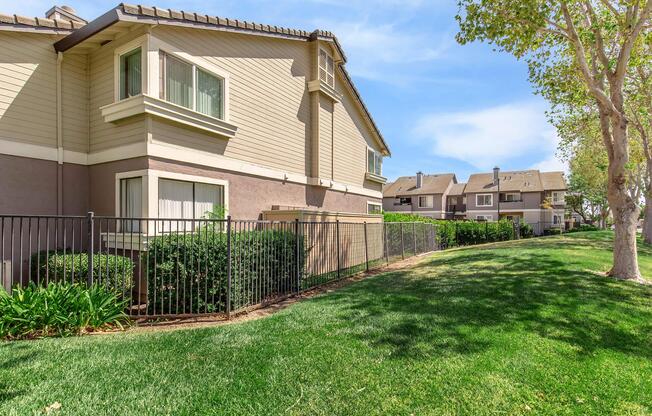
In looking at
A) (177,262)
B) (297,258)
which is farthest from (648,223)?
(177,262)

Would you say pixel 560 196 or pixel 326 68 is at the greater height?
pixel 326 68

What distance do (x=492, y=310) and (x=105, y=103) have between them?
33.7ft

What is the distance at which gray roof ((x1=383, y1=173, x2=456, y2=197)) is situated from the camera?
51.0 m

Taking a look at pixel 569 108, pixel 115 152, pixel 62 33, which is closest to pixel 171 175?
pixel 115 152

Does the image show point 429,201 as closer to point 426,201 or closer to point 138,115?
point 426,201

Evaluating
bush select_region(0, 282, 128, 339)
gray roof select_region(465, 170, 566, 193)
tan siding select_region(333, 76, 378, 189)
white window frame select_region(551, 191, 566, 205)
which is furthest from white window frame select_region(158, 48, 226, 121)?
white window frame select_region(551, 191, 566, 205)

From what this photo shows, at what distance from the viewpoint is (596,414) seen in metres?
3.46

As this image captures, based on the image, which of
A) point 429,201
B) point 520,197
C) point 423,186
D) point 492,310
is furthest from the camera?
point 423,186

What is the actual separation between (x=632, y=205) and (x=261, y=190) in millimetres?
10148

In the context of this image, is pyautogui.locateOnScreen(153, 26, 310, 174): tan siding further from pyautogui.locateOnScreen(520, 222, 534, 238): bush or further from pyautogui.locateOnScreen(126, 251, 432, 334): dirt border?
pyautogui.locateOnScreen(520, 222, 534, 238): bush

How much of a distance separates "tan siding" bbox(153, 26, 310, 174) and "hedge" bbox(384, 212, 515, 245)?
954 centimetres

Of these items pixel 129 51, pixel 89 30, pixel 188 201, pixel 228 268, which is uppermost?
pixel 89 30

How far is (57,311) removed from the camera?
578 cm

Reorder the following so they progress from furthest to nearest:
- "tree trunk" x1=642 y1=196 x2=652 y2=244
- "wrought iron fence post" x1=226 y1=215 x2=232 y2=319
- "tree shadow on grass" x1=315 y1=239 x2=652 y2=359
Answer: "tree trunk" x1=642 y1=196 x2=652 y2=244 < "wrought iron fence post" x1=226 y1=215 x2=232 y2=319 < "tree shadow on grass" x1=315 y1=239 x2=652 y2=359
